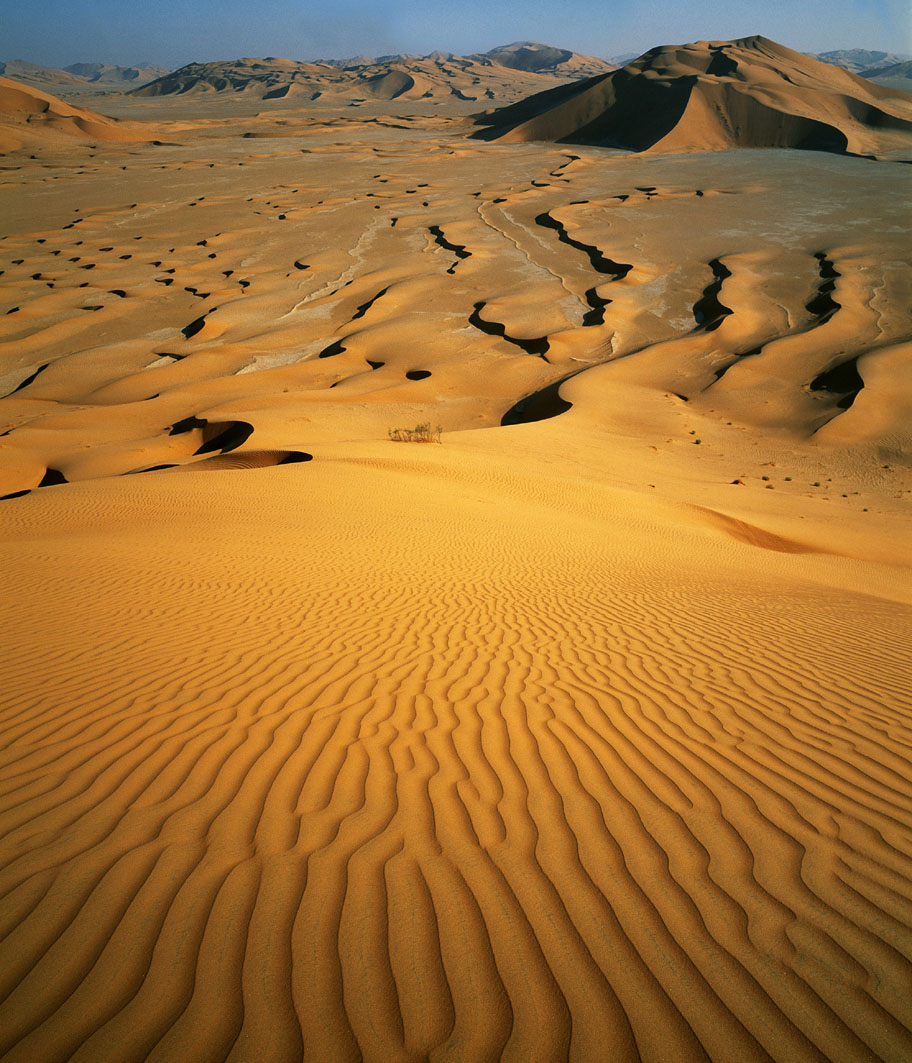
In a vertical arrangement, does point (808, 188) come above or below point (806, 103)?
below

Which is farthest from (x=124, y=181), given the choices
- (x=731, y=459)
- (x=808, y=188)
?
(x=731, y=459)

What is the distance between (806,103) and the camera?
145ft

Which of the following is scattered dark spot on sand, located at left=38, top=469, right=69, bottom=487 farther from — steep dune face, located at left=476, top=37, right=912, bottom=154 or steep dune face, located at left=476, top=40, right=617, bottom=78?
steep dune face, located at left=476, top=40, right=617, bottom=78

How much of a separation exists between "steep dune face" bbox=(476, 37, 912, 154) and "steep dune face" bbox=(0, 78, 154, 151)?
3243 cm

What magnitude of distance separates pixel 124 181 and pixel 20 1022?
50133 mm

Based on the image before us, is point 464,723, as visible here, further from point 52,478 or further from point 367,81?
point 367,81

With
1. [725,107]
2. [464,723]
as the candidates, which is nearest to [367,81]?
[725,107]

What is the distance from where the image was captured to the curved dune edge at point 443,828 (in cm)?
194

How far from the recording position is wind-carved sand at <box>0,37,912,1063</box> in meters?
2.00

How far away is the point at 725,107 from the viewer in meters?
46.0

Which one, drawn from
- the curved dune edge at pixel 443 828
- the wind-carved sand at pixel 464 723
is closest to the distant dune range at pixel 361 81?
the wind-carved sand at pixel 464 723

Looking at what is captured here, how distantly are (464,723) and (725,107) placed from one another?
54697mm

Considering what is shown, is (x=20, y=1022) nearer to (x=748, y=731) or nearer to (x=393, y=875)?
(x=393, y=875)

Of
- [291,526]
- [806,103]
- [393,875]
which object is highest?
[806,103]
